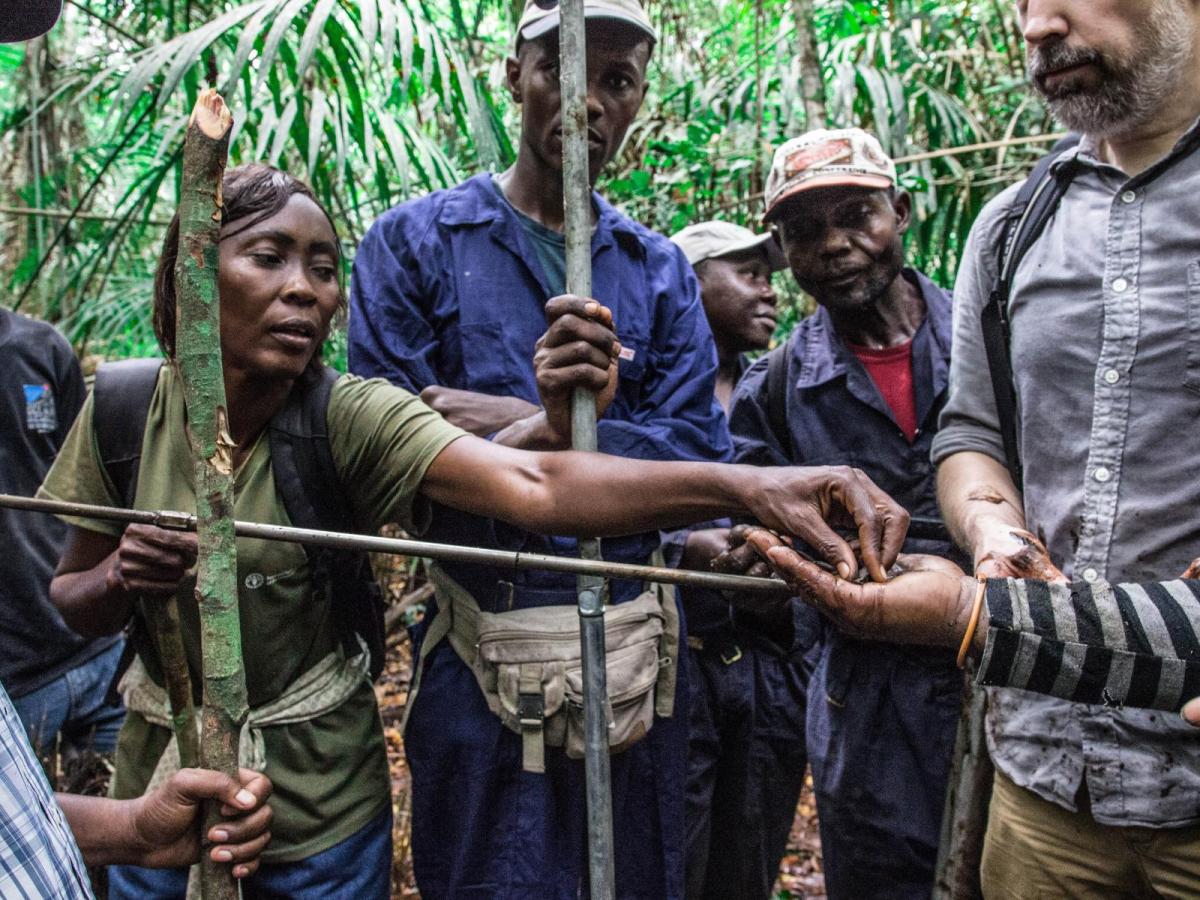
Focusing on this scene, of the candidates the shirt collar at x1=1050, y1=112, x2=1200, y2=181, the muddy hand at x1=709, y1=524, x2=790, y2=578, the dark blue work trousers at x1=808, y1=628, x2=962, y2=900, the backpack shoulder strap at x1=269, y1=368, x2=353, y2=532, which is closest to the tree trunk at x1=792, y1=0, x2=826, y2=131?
the shirt collar at x1=1050, y1=112, x2=1200, y2=181

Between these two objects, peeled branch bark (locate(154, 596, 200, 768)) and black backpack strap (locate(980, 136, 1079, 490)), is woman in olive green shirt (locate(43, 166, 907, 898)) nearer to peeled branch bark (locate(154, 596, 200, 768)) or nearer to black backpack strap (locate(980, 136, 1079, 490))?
peeled branch bark (locate(154, 596, 200, 768))

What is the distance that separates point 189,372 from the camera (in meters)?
1.28

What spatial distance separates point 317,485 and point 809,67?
3.24 metres

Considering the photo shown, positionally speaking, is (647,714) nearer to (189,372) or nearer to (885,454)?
(885,454)

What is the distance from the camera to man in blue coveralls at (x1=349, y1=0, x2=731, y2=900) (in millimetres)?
2168

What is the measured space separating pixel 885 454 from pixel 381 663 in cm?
152

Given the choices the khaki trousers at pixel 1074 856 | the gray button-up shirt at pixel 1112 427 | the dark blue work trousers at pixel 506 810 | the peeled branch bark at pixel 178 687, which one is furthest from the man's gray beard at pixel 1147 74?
the peeled branch bark at pixel 178 687

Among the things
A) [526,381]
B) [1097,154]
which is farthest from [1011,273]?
[526,381]

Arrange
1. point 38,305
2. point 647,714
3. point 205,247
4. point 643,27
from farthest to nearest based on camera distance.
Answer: point 38,305
point 643,27
point 647,714
point 205,247

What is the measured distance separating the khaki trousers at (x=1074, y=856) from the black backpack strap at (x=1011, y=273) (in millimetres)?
698

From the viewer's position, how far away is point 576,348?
1813 millimetres

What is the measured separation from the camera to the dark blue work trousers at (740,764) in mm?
3123

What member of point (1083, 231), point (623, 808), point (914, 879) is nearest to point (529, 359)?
point (623, 808)

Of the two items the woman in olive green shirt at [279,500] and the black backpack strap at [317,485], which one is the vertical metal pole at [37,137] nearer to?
the woman in olive green shirt at [279,500]
